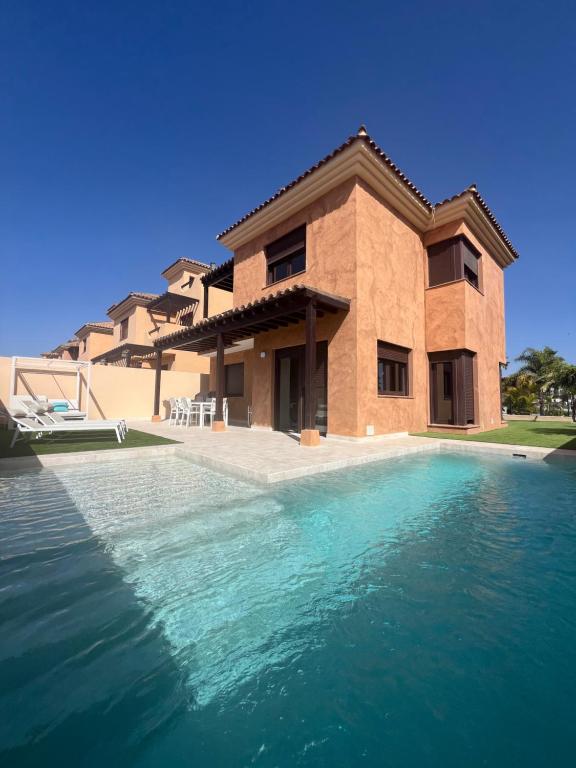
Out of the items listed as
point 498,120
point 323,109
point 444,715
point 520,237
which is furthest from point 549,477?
point 520,237

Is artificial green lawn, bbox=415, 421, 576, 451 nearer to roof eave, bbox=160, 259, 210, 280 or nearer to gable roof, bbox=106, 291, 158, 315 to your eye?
roof eave, bbox=160, 259, 210, 280

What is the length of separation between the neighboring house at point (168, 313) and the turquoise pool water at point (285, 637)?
21339mm

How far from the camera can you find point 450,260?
43.3 ft

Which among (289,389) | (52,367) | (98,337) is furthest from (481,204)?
(98,337)

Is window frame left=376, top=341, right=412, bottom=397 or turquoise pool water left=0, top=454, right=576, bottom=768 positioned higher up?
window frame left=376, top=341, right=412, bottom=397

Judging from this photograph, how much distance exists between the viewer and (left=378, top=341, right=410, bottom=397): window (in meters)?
11.3

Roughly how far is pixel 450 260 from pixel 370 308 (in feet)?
17.6

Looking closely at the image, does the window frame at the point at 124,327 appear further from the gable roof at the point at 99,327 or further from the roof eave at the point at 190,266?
the roof eave at the point at 190,266

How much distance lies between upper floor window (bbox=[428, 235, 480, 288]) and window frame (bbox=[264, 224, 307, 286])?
5.68 meters

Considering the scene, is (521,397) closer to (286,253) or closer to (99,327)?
(286,253)

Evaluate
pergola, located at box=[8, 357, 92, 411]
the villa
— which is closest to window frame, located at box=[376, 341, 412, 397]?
pergola, located at box=[8, 357, 92, 411]

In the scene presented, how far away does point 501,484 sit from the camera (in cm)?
606

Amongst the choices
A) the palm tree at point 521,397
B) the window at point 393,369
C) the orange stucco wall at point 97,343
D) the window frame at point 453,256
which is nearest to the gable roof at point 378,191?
the window frame at point 453,256

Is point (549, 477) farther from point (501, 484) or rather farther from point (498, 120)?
point (498, 120)
